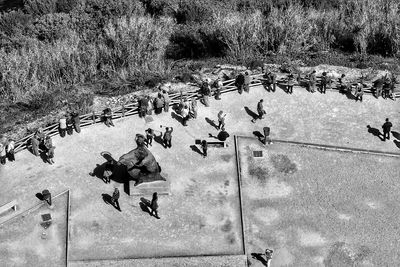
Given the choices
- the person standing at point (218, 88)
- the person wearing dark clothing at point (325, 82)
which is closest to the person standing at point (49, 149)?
the person standing at point (218, 88)

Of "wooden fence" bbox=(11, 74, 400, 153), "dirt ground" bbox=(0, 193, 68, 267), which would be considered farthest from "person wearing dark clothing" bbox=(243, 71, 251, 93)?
"dirt ground" bbox=(0, 193, 68, 267)

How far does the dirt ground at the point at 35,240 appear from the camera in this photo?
32.2m

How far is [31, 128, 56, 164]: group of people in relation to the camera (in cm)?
3803

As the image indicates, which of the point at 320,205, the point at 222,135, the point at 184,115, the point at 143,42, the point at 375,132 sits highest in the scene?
the point at 143,42

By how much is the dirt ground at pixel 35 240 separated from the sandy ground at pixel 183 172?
749 mm

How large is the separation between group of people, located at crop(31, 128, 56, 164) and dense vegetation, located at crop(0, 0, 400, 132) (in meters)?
6.69

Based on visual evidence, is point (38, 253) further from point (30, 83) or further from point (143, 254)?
point (30, 83)

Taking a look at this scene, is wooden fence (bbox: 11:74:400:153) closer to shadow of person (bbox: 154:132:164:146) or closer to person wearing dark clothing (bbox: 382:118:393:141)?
shadow of person (bbox: 154:132:164:146)

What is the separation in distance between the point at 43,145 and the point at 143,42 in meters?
16.7

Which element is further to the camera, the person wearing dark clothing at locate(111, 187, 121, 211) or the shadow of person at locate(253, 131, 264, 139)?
the shadow of person at locate(253, 131, 264, 139)

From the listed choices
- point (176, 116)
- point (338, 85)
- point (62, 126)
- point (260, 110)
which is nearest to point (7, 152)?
point (62, 126)

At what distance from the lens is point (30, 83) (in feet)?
161

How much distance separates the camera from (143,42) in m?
52.0

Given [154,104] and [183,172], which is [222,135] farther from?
[154,104]
